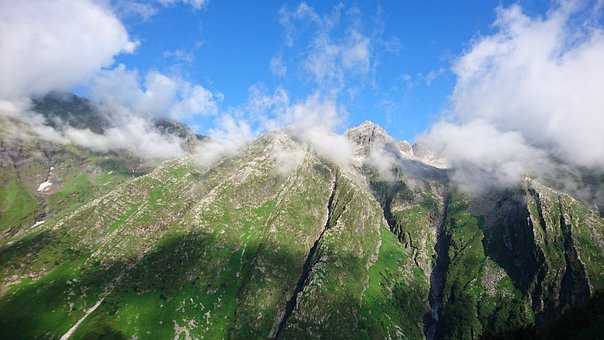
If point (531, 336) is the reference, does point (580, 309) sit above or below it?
above

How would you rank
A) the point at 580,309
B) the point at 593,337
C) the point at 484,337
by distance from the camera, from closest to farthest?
the point at 593,337 < the point at 484,337 < the point at 580,309

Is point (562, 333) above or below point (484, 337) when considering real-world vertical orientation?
above

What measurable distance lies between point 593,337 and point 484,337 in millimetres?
19665

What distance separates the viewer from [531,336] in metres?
88.1

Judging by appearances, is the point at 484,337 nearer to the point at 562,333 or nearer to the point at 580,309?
the point at 562,333

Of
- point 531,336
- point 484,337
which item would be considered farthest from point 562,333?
point 484,337

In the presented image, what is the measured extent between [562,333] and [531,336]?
272 inches

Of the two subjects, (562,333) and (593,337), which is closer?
(593,337)

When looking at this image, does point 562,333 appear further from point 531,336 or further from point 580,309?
point 580,309

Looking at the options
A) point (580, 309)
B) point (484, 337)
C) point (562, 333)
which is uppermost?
point (580, 309)

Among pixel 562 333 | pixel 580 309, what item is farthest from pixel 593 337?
pixel 580 309

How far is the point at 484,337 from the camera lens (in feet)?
289

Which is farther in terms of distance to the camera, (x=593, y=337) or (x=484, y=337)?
(x=484, y=337)

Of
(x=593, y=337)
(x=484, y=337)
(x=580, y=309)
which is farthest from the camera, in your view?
(x=580, y=309)
